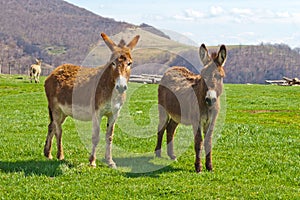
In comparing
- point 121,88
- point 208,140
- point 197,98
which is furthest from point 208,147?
point 121,88

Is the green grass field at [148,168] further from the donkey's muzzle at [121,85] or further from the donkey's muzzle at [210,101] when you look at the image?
the donkey's muzzle at [121,85]

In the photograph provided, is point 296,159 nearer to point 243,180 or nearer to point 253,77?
point 243,180

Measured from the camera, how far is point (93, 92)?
1191 centimetres

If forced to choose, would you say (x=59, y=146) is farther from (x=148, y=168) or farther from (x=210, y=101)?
(x=210, y=101)

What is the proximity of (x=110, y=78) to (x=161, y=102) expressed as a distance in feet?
9.01

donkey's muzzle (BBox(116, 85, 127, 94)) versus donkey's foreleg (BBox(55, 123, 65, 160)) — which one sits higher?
donkey's muzzle (BBox(116, 85, 127, 94))

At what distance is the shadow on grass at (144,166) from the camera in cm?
1149

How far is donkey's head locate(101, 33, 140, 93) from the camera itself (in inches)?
412

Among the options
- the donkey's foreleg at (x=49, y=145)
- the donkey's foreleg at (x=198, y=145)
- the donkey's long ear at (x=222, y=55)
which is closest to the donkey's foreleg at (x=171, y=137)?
the donkey's foreleg at (x=198, y=145)

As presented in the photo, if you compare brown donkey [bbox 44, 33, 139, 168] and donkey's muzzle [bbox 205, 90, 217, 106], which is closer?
donkey's muzzle [bbox 205, 90, 217, 106]

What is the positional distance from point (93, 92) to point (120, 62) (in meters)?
1.59

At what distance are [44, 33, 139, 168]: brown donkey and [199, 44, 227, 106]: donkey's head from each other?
200 cm

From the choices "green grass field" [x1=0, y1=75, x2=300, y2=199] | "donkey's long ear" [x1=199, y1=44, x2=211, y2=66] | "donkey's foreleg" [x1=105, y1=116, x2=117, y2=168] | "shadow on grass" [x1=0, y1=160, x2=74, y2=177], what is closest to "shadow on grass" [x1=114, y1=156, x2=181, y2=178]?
"green grass field" [x1=0, y1=75, x2=300, y2=199]

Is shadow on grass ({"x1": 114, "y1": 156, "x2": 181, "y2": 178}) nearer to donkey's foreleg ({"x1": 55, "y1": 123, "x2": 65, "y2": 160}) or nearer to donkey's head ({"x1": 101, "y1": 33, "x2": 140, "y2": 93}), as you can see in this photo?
donkey's foreleg ({"x1": 55, "y1": 123, "x2": 65, "y2": 160})
